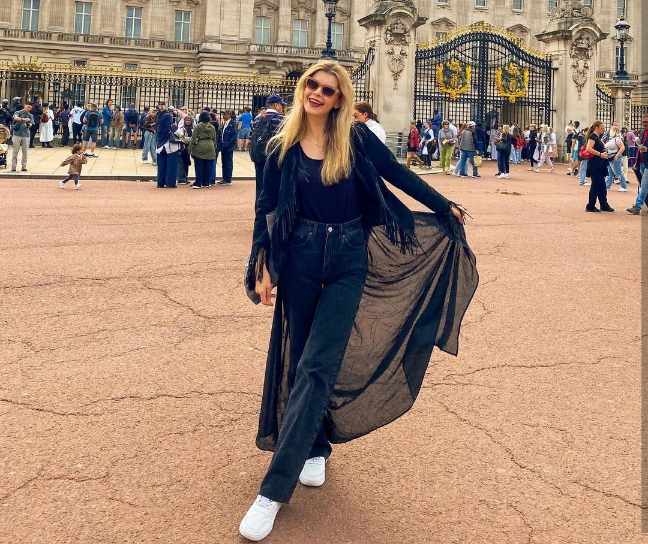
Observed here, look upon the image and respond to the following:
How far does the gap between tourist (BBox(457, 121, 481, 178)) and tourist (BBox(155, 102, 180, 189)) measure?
8.50m

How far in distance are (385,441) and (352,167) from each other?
1.47 metres

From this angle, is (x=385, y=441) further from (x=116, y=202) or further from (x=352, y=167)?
(x=116, y=202)

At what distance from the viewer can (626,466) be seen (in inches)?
133

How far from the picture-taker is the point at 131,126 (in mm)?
28891

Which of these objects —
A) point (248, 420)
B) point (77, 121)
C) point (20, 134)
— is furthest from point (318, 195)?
point (77, 121)

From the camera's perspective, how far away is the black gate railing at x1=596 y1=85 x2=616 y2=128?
2935 centimetres

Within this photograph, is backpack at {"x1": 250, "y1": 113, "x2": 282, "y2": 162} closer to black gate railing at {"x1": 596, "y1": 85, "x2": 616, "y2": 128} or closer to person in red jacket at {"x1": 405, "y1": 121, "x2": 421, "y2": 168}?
person in red jacket at {"x1": 405, "y1": 121, "x2": 421, "y2": 168}

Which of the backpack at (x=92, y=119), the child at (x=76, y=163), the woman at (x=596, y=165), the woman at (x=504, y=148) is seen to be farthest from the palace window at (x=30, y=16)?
the woman at (x=596, y=165)

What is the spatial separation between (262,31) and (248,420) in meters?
55.0

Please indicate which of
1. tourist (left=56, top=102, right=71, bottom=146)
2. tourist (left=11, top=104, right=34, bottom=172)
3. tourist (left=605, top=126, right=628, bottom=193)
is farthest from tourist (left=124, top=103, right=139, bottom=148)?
tourist (left=605, top=126, right=628, bottom=193)

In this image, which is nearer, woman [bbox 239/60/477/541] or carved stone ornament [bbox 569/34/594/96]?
woman [bbox 239/60/477/541]

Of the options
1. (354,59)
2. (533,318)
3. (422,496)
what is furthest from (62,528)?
(354,59)

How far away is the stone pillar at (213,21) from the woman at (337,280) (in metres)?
51.6

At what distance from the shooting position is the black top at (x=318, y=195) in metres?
3.01
